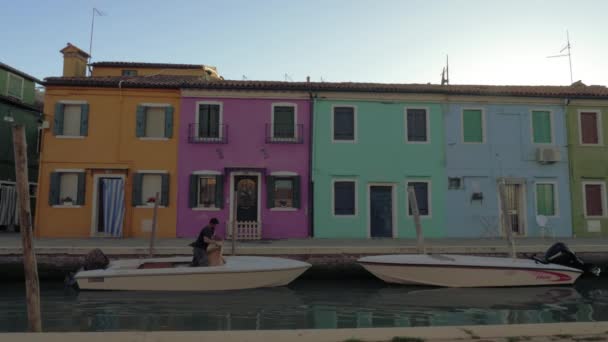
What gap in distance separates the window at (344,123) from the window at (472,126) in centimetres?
407

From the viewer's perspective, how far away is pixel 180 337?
4.10 meters

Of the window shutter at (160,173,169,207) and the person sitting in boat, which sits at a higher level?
the window shutter at (160,173,169,207)

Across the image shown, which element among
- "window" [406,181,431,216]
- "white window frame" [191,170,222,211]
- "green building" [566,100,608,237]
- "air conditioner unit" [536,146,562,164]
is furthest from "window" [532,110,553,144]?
"white window frame" [191,170,222,211]

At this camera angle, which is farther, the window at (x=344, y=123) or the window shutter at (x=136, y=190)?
the window at (x=344, y=123)

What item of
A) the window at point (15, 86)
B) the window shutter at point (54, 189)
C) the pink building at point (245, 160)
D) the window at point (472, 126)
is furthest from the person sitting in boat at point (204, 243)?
the window at point (15, 86)

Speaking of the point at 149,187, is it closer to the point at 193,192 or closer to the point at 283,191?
the point at 193,192

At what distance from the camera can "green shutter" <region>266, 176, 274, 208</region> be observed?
47.7 feet

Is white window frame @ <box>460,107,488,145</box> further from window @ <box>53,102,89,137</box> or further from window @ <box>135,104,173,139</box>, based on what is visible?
window @ <box>53,102,89,137</box>

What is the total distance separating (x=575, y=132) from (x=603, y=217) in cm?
318

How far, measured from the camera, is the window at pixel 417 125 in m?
15.3

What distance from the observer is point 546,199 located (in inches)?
594

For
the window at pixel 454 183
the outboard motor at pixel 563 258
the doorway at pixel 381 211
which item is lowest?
the outboard motor at pixel 563 258

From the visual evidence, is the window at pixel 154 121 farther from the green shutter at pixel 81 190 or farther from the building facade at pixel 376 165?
the building facade at pixel 376 165

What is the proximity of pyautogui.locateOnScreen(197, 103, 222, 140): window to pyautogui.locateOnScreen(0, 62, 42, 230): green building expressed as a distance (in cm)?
616
